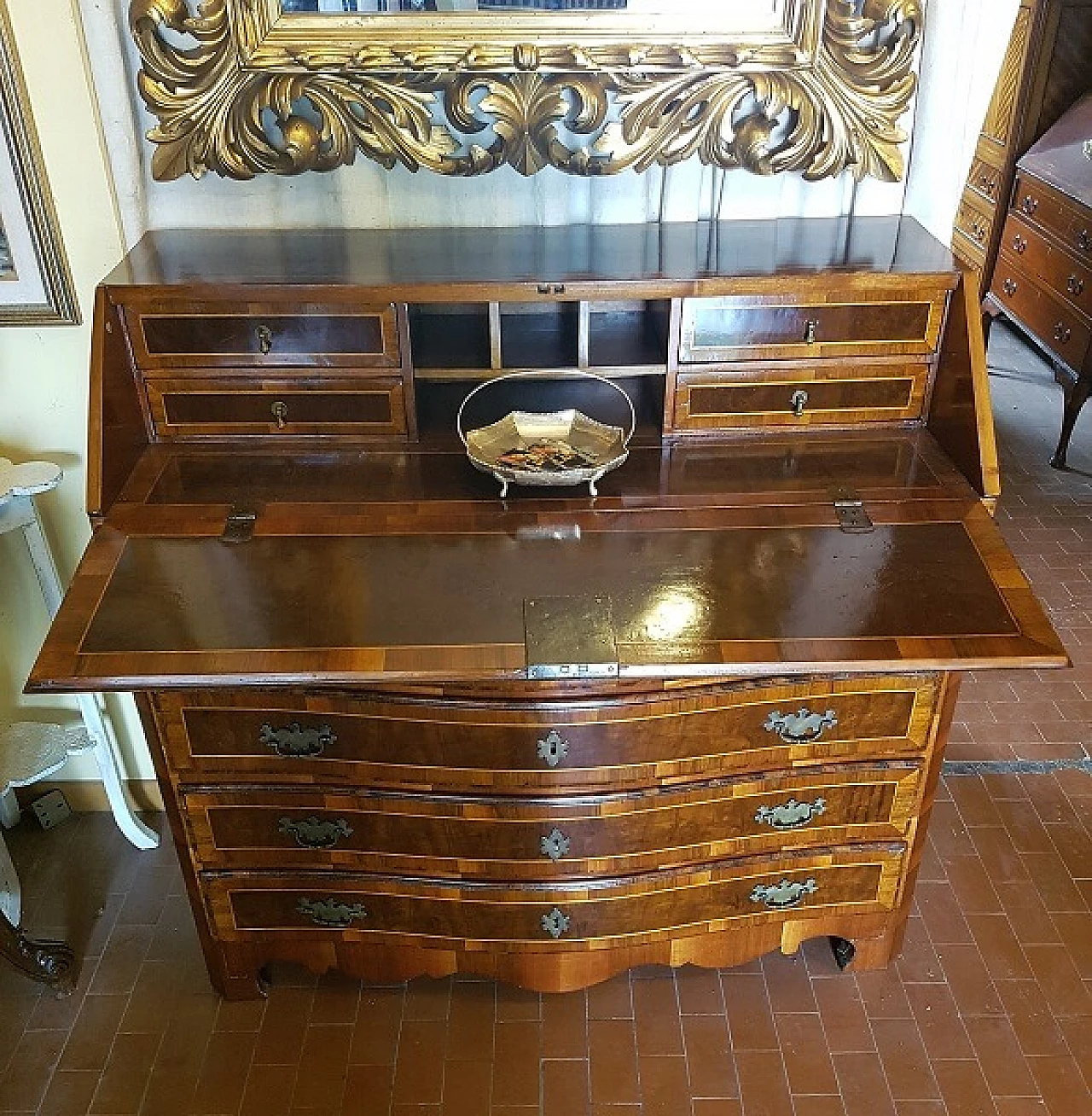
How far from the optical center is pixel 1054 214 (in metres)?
4.32

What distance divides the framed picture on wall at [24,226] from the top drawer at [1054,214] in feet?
Result: 11.8

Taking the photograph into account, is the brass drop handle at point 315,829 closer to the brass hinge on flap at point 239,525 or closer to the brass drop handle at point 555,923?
the brass drop handle at point 555,923

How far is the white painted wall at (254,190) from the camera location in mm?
1958

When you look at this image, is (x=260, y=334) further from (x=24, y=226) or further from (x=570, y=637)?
(x=570, y=637)

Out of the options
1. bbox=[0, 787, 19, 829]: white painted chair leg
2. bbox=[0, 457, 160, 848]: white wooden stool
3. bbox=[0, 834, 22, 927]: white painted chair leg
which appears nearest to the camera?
bbox=[0, 457, 160, 848]: white wooden stool

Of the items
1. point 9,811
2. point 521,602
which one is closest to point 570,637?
point 521,602

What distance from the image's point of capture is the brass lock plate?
62.0 inches

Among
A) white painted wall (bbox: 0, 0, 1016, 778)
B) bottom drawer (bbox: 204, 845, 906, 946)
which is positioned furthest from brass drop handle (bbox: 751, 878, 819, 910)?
white painted wall (bbox: 0, 0, 1016, 778)

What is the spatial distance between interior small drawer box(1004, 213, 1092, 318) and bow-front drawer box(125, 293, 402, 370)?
3.21m

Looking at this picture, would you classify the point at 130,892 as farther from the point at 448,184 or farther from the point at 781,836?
the point at 448,184

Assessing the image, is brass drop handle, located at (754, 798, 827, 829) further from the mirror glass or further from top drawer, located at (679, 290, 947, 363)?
the mirror glass

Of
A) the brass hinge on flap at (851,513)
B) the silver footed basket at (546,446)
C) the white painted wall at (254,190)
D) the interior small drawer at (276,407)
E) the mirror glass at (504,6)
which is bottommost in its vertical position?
the brass hinge on flap at (851,513)

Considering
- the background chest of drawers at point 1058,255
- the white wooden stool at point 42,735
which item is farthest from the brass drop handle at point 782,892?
the background chest of drawers at point 1058,255

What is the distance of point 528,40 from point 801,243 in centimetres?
62
